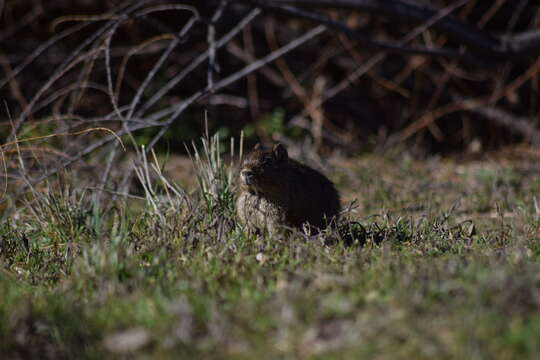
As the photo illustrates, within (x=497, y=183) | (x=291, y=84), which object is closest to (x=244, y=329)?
(x=497, y=183)

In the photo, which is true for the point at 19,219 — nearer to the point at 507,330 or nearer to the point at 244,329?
the point at 244,329

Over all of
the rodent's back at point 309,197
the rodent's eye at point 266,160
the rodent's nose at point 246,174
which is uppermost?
the rodent's eye at point 266,160

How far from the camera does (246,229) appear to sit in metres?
4.29

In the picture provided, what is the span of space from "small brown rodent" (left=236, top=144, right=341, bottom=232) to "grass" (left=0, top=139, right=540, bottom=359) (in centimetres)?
14

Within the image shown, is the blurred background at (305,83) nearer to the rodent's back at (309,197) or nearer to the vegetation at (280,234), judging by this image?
the vegetation at (280,234)

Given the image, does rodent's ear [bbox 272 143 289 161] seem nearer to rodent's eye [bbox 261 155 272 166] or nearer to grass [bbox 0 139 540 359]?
rodent's eye [bbox 261 155 272 166]

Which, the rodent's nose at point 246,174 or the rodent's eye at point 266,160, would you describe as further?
the rodent's eye at point 266,160

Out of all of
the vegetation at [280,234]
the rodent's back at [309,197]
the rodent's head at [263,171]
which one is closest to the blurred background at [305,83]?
the vegetation at [280,234]

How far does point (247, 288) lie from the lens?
304 cm

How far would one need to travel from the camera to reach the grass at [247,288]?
2.45 metres

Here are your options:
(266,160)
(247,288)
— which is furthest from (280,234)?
(247,288)

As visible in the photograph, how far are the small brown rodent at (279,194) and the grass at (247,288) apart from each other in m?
0.14

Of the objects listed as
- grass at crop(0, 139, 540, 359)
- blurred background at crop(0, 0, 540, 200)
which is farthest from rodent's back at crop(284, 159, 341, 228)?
blurred background at crop(0, 0, 540, 200)

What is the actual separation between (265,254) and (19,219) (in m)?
2.25
